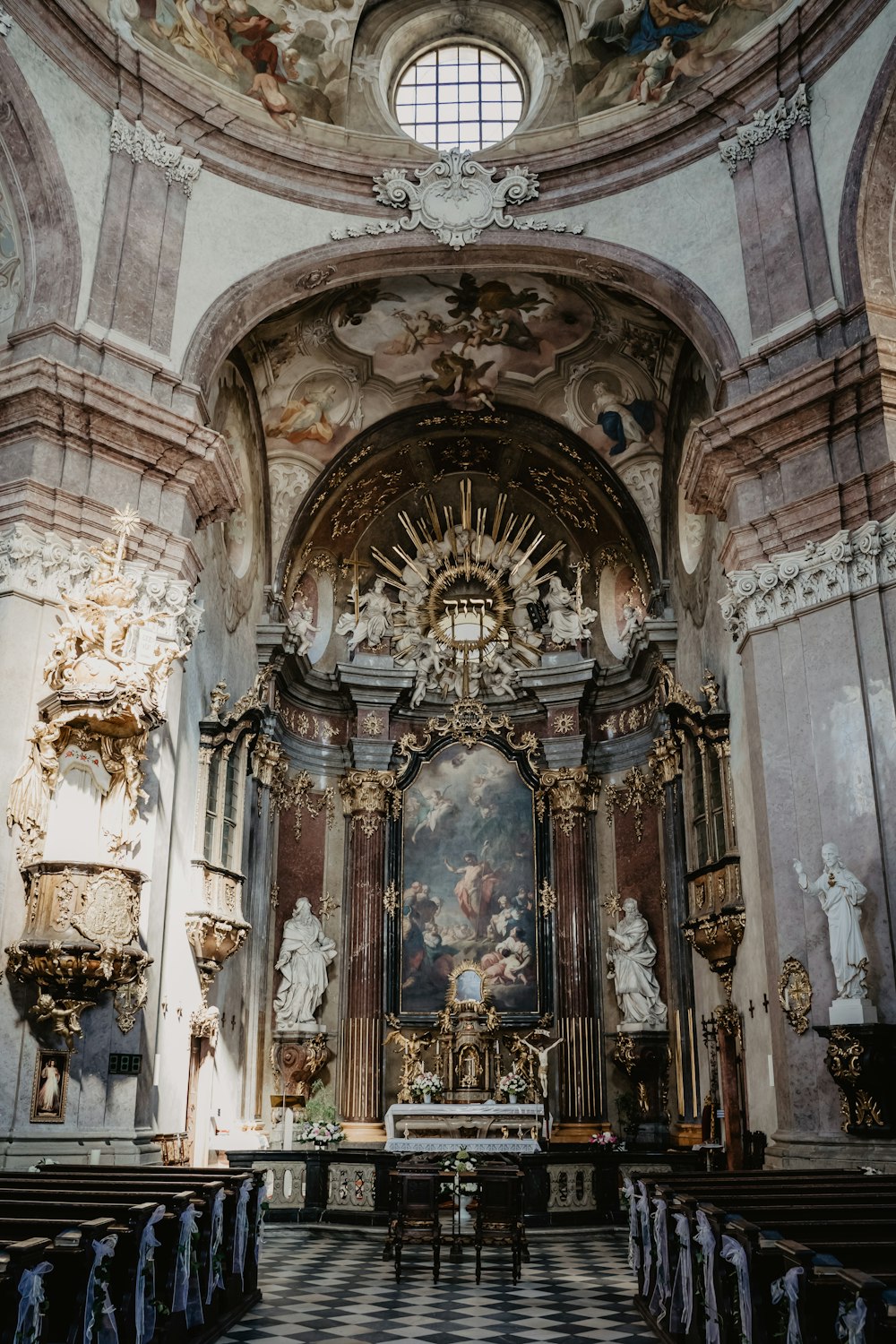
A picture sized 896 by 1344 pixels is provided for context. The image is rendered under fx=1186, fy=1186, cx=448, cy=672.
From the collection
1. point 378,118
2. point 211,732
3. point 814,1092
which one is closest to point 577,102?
point 378,118

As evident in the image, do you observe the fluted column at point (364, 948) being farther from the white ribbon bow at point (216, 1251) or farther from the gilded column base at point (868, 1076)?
the white ribbon bow at point (216, 1251)

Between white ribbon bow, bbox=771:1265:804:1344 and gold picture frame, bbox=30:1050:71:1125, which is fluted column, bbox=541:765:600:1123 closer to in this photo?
gold picture frame, bbox=30:1050:71:1125

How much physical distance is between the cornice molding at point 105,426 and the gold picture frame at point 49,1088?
568 centimetres

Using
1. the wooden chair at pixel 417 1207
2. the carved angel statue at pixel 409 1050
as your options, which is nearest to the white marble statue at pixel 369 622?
the carved angel statue at pixel 409 1050

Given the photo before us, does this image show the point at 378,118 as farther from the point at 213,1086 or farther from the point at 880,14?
the point at 213,1086

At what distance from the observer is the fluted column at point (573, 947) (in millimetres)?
16547

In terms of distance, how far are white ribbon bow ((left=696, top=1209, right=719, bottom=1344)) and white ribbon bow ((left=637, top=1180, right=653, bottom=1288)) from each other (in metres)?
2.10

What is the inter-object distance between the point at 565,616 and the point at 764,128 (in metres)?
8.00

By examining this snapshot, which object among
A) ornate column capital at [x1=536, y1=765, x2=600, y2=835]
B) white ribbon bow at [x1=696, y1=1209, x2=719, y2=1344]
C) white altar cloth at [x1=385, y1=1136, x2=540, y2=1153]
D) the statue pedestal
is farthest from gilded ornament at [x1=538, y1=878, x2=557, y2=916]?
white ribbon bow at [x1=696, y1=1209, x2=719, y2=1344]

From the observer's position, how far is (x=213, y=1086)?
14.1 meters

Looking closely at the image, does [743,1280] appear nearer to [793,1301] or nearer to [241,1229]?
[793,1301]

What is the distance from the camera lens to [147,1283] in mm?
6133

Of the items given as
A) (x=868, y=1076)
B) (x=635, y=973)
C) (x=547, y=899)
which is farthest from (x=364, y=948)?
(x=868, y=1076)

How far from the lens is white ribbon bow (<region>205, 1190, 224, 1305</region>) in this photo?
23.9 ft
